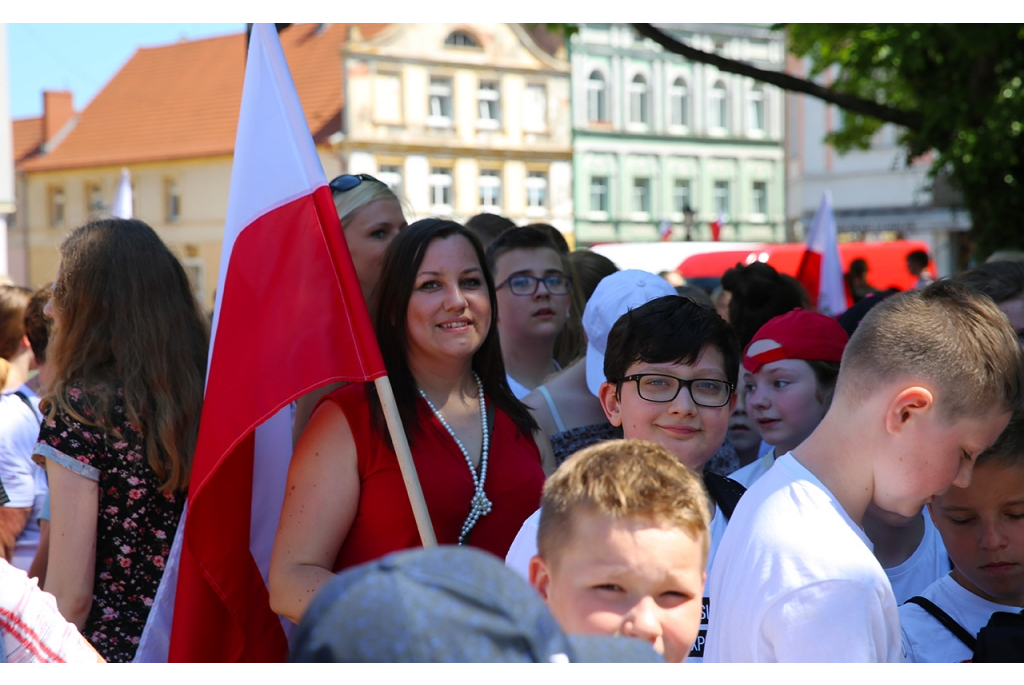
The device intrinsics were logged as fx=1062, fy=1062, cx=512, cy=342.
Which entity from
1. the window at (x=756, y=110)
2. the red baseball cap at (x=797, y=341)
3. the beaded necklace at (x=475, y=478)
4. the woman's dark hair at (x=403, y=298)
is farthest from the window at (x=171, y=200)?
the beaded necklace at (x=475, y=478)

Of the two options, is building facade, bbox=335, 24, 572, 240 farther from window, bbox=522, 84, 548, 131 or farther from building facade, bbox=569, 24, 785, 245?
building facade, bbox=569, 24, 785, 245

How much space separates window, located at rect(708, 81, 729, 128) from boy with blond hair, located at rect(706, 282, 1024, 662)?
4668 centimetres

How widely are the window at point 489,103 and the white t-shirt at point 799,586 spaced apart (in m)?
41.3

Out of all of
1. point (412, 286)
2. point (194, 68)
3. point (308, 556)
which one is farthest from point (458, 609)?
point (194, 68)

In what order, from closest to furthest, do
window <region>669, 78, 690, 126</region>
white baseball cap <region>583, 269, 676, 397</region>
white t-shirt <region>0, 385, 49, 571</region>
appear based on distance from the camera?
white baseball cap <region>583, 269, 676, 397</region>
white t-shirt <region>0, 385, 49, 571</region>
window <region>669, 78, 690, 126</region>

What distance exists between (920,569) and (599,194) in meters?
43.0

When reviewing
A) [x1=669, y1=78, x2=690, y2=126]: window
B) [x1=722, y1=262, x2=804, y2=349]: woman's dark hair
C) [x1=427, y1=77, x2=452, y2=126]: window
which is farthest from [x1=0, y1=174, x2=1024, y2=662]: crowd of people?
[x1=669, y1=78, x2=690, y2=126]: window

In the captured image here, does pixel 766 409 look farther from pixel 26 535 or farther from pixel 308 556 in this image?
pixel 26 535

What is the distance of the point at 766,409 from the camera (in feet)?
11.9

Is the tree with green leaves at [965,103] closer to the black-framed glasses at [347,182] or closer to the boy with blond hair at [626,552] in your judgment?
the black-framed glasses at [347,182]

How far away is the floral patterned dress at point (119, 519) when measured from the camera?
2924 millimetres

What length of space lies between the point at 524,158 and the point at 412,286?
40.6 meters

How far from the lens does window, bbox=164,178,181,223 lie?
44.4 m

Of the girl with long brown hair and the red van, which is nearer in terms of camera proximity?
the girl with long brown hair
